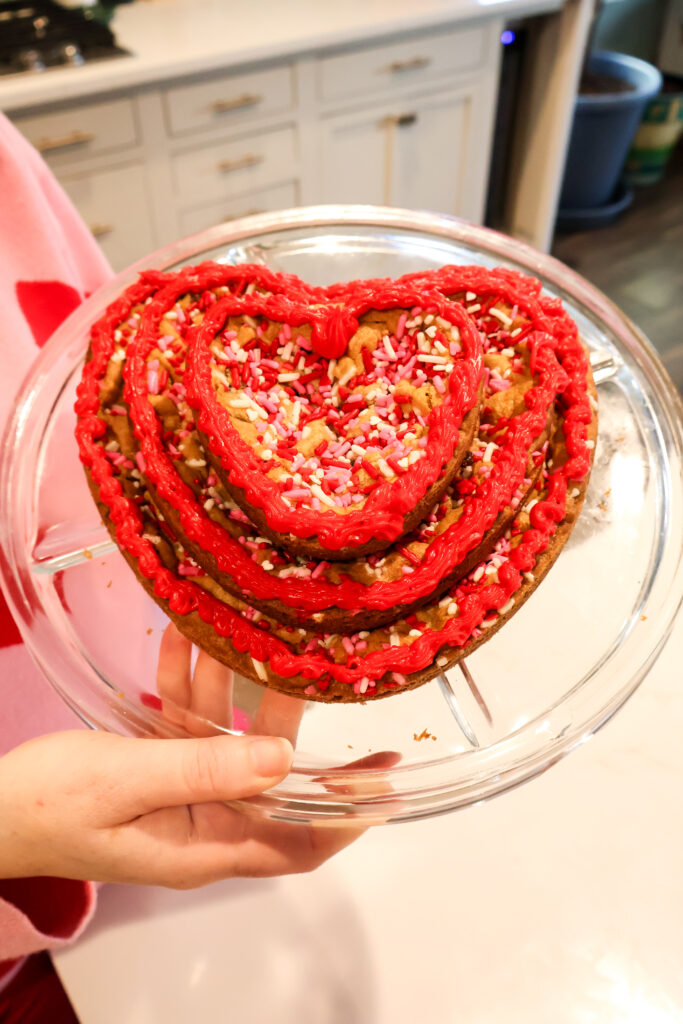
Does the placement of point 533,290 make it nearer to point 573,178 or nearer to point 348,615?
point 348,615

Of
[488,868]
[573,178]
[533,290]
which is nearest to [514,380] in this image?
[533,290]

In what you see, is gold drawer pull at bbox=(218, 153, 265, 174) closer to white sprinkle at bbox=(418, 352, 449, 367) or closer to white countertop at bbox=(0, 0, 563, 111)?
white countertop at bbox=(0, 0, 563, 111)

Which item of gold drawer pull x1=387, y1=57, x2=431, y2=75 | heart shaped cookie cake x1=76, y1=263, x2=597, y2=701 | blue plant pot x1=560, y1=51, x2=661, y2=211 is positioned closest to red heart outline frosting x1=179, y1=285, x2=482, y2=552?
heart shaped cookie cake x1=76, y1=263, x2=597, y2=701

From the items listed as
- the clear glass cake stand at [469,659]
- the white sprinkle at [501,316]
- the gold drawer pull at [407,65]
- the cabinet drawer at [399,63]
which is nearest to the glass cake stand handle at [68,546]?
the clear glass cake stand at [469,659]

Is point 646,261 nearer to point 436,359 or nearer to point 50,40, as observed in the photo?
point 50,40

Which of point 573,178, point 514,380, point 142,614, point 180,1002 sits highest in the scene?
point 514,380

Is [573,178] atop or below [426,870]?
below

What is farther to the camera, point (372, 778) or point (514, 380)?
point (514, 380)

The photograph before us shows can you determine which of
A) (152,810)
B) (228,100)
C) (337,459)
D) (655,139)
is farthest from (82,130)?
(655,139)
